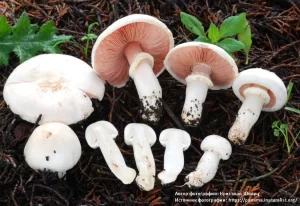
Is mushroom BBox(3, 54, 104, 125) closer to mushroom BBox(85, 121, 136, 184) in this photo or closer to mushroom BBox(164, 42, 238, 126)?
mushroom BBox(85, 121, 136, 184)

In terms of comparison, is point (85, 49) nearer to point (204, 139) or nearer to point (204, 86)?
point (204, 86)

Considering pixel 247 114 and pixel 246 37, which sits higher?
pixel 246 37

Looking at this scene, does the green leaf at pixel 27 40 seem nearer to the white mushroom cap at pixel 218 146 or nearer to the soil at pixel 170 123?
the soil at pixel 170 123

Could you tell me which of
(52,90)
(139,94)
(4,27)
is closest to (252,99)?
(139,94)

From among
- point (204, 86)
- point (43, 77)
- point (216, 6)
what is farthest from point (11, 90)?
point (216, 6)

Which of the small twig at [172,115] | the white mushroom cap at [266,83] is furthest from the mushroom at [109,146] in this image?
the white mushroom cap at [266,83]

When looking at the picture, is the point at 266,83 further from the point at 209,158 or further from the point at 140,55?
the point at 140,55
